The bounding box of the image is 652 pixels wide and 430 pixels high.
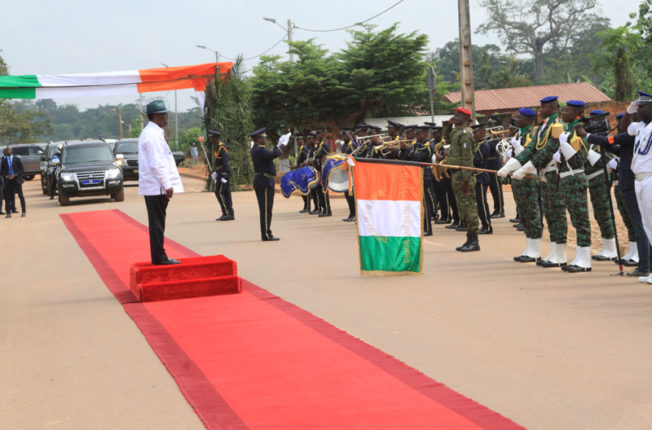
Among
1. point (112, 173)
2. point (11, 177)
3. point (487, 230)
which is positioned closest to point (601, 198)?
point (487, 230)

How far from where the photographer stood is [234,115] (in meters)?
29.5

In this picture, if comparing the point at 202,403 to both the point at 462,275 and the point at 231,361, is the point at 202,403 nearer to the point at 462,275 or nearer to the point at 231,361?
the point at 231,361

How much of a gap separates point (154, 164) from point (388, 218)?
299cm

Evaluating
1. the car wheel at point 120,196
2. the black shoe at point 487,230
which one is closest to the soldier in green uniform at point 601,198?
the black shoe at point 487,230

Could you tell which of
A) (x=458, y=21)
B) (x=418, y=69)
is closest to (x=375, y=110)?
(x=418, y=69)

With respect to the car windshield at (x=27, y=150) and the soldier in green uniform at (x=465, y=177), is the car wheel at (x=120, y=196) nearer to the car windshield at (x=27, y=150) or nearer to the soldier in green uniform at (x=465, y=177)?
the soldier in green uniform at (x=465, y=177)

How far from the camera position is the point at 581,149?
9852 mm

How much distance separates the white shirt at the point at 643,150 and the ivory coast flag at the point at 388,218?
107 inches

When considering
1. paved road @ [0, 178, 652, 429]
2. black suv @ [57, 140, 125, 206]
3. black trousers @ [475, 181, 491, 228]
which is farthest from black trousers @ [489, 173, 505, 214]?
black suv @ [57, 140, 125, 206]

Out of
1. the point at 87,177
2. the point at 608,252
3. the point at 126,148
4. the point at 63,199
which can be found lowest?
the point at 608,252

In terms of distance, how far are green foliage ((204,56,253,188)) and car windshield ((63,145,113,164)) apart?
3817 mm

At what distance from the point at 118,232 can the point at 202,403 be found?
12.2m

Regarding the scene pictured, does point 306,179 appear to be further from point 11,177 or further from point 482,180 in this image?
point 11,177

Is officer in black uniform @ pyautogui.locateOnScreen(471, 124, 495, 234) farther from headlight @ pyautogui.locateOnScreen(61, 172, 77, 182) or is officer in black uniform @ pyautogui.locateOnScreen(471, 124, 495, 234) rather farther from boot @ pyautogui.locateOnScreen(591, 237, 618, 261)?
headlight @ pyautogui.locateOnScreen(61, 172, 77, 182)
